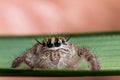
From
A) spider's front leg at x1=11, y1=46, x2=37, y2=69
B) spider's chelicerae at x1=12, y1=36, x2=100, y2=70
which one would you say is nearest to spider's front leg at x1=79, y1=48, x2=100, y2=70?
spider's chelicerae at x1=12, y1=36, x2=100, y2=70

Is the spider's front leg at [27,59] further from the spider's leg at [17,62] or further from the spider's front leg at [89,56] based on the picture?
the spider's front leg at [89,56]

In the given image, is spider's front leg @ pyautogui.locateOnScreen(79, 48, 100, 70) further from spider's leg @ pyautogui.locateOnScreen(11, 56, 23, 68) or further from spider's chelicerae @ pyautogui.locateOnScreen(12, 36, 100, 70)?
spider's leg @ pyautogui.locateOnScreen(11, 56, 23, 68)

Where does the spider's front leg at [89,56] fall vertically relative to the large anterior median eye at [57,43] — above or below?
below

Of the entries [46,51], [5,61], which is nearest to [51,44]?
[46,51]

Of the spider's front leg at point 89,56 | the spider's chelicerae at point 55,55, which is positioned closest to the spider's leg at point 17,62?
the spider's chelicerae at point 55,55

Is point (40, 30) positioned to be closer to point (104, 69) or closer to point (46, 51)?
point (46, 51)

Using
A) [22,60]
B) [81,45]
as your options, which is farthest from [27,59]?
[81,45]
